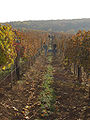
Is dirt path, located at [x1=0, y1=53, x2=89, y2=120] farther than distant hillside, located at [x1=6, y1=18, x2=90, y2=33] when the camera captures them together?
No

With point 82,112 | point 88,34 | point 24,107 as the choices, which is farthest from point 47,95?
point 88,34

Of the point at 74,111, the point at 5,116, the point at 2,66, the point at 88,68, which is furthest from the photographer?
the point at 88,68

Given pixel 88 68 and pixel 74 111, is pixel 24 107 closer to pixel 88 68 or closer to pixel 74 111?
pixel 74 111

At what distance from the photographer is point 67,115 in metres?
7.37

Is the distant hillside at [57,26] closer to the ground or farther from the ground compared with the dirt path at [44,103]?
farther from the ground

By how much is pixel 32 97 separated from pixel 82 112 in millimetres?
3200

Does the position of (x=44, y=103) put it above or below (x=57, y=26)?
below

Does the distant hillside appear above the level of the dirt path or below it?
above

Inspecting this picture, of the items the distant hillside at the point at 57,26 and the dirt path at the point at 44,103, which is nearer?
the dirt path at the point at 44,103

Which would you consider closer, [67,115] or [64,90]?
[67,115]

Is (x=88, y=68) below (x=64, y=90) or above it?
above

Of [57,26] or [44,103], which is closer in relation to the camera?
[44,103]

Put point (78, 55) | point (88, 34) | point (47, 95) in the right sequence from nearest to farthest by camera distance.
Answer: point (47, 95) < point (88, 34) < point (78, 55)

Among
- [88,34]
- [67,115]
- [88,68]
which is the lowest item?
[67,115]
